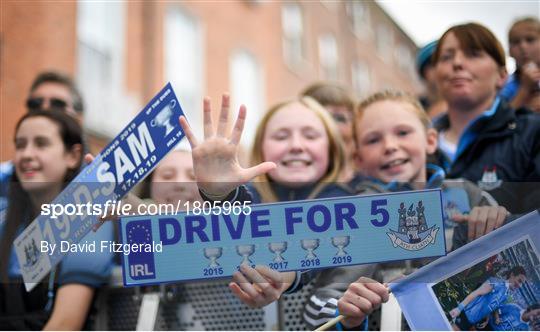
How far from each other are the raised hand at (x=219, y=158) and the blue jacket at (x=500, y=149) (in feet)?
1.61

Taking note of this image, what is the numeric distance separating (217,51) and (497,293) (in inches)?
209

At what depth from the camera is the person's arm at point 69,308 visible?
1176mm

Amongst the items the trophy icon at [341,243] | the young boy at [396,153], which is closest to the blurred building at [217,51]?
the young boy at [396,153]

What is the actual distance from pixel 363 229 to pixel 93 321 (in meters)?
A: 0.69

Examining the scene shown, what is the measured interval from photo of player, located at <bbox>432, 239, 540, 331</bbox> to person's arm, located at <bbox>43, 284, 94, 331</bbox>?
0.67 meters

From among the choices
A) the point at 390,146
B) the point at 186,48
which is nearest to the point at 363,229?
the point at 390,146

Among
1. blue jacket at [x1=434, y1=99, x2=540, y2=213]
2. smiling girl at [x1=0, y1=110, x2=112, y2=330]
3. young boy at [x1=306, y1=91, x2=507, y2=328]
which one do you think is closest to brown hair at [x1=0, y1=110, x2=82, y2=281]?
smiling girl at [x1=0, y1=110, x2=112, y2=330]

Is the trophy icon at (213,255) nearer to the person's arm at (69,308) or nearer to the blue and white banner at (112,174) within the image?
the blue and white banner at (112,174)

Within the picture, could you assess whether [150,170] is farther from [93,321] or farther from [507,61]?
[507,61]

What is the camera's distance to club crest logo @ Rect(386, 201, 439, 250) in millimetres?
889

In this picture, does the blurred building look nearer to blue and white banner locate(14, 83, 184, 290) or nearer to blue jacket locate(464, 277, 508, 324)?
blue and white banner locate(14, 83, 184, 290)

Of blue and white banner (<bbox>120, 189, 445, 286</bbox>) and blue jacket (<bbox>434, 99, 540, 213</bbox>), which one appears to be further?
blue jacket (<bbox>434, 99, 540, 213</bbox>)

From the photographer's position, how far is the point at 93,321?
1.32 meters

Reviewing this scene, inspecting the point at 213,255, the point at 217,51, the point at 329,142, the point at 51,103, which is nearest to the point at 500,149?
the point at 329,142
